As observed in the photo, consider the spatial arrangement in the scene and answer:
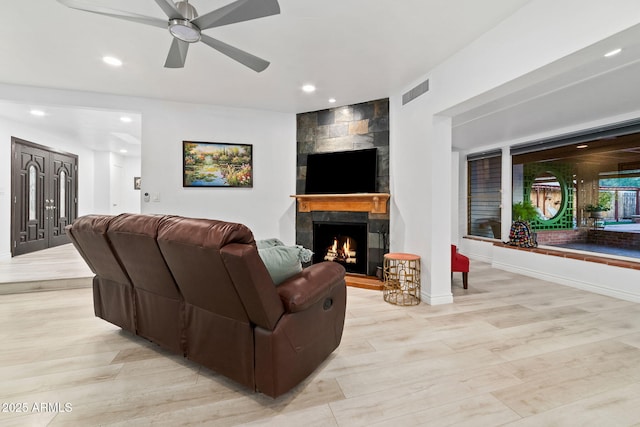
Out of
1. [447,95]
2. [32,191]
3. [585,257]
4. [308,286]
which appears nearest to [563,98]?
[447,95]

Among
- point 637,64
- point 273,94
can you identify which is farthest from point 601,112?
point 273,94

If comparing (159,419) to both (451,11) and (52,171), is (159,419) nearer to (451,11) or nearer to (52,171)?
(451,11)

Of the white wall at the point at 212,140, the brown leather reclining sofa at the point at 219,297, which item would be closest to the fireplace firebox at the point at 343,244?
the white wall at the point at 212,140

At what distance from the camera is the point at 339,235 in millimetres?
4484

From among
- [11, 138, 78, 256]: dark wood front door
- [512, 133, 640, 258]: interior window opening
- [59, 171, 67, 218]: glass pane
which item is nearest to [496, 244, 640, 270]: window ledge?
[512, 133, 640, 258]: interior window opening

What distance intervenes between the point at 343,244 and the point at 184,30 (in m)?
3.34

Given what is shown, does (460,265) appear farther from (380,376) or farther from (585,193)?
(585,193)

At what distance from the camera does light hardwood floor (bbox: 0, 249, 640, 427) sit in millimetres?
1550

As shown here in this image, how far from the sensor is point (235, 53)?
225cm

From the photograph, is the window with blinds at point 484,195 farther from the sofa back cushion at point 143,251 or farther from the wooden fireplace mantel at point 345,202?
the sofa back cushion at point 143,251

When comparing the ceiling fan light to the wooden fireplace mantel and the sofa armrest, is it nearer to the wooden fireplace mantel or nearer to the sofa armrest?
the sofa armrest

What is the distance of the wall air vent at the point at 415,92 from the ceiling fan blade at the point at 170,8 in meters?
2.58

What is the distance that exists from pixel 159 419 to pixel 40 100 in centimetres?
447

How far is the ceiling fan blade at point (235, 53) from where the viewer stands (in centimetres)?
207
